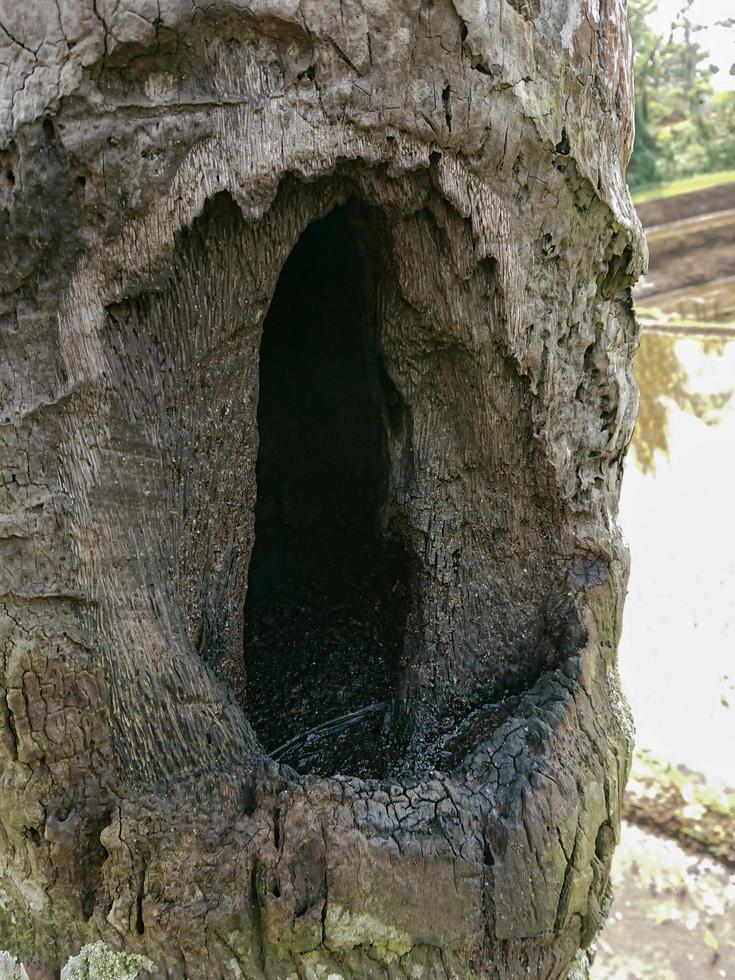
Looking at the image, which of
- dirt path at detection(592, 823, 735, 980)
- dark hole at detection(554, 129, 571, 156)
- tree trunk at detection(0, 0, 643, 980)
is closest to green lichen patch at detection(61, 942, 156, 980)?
tree trunk at detection(0, 0, 643, 980)

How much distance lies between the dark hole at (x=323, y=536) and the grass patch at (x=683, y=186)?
1011 centimetres

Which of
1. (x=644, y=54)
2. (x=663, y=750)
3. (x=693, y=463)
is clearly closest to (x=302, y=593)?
(x=663, y=750)

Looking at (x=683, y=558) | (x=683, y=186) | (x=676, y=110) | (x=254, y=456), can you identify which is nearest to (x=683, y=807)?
(x=683, y=558)

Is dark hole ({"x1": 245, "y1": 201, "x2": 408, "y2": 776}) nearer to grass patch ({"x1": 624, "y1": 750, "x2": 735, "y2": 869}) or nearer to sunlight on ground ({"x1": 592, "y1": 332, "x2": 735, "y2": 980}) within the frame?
sunlight on ground ({"x1": 592, "y1": 332, "x2": 735, "y2": 980})

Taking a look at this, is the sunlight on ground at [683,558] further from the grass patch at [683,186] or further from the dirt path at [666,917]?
the grass patch at [683,186]

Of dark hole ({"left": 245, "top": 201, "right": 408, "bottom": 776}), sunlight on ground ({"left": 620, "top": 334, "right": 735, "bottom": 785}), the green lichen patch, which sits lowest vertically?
sunlight on ground ({"left": 620, "top": 334, "right": 735, "bottom": 785})

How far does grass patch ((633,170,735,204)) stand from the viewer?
11375mm

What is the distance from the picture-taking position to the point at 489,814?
3.93 ft

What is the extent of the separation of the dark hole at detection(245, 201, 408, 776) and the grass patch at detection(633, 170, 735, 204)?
10111mm

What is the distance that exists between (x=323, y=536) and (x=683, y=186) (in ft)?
38.1

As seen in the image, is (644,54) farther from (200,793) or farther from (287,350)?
(200,793)

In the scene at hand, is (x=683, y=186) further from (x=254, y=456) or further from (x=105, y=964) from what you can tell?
(x=105, y=964)

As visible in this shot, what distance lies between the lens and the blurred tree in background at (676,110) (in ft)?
43.2

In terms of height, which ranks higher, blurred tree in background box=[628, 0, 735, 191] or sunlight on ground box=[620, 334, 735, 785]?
→ blurred tree in background box=[628, 0, 735, 191]
